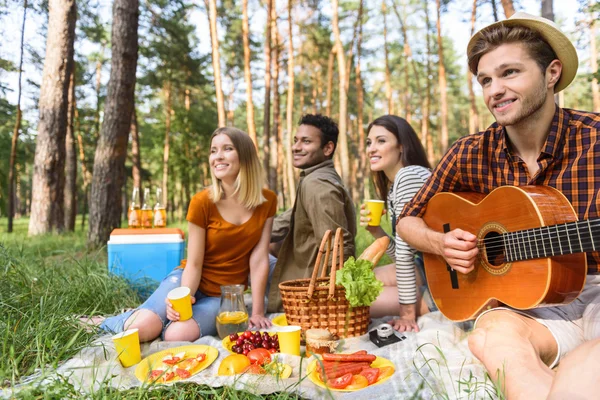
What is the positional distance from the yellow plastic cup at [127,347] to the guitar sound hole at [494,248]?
204cm

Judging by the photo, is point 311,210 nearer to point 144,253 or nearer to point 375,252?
point 375,252

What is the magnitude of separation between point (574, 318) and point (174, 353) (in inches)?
85.5

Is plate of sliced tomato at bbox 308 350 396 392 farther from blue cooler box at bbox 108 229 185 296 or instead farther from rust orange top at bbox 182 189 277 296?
blue cooler box at bbox 108 229 185 296

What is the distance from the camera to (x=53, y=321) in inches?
104

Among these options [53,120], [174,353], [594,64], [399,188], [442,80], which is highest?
[594,64]

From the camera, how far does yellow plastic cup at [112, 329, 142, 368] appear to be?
245 centimetres

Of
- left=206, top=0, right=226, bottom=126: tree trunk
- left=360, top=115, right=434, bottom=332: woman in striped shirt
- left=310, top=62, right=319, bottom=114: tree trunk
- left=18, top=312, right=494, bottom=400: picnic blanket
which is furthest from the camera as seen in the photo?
left=310, top=62, right=319, bottom=114: tree trunk

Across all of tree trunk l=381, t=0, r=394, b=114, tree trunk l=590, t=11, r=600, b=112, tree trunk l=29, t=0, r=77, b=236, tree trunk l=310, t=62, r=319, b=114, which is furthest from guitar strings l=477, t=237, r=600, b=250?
tree trunk l=310, t=62, r=319, b=114

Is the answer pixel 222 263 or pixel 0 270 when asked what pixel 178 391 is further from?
pixel 0 270

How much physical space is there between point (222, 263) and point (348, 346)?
1.27 metres

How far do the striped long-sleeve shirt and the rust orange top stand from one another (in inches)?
42.7

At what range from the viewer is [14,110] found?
606 inches

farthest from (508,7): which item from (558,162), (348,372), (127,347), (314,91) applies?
(314,91)

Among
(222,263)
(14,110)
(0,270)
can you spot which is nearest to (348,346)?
(222,263)
